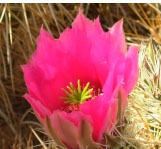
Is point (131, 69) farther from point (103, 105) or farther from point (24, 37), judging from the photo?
point (24, 37)

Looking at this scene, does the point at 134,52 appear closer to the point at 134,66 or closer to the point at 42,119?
the point at 134,66

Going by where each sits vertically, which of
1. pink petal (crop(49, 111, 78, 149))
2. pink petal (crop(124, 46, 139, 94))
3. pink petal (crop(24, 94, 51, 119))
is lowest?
pink petal (crop(49, 111, 78, 149))

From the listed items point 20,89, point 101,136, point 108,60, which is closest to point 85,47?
point 108,60

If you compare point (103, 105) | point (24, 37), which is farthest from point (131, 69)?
point (24, 37)

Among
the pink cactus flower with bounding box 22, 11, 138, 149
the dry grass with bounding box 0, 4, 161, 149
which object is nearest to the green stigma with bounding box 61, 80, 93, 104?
the pink cactus flower with bounding box 22, 11, 138, 149

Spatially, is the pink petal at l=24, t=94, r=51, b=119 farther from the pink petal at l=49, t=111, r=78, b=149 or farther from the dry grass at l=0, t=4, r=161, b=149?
the dry grass at l=0, t=4, r=161, b=149

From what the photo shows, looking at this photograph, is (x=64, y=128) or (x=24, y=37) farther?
(x=24, y=37)

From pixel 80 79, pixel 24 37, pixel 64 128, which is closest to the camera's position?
pixel 64 128

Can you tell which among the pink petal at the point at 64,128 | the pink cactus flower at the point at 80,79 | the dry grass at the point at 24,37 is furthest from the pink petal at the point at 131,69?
the dry grass at the point at 24,37

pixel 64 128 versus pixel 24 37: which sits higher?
pixel 24 37
